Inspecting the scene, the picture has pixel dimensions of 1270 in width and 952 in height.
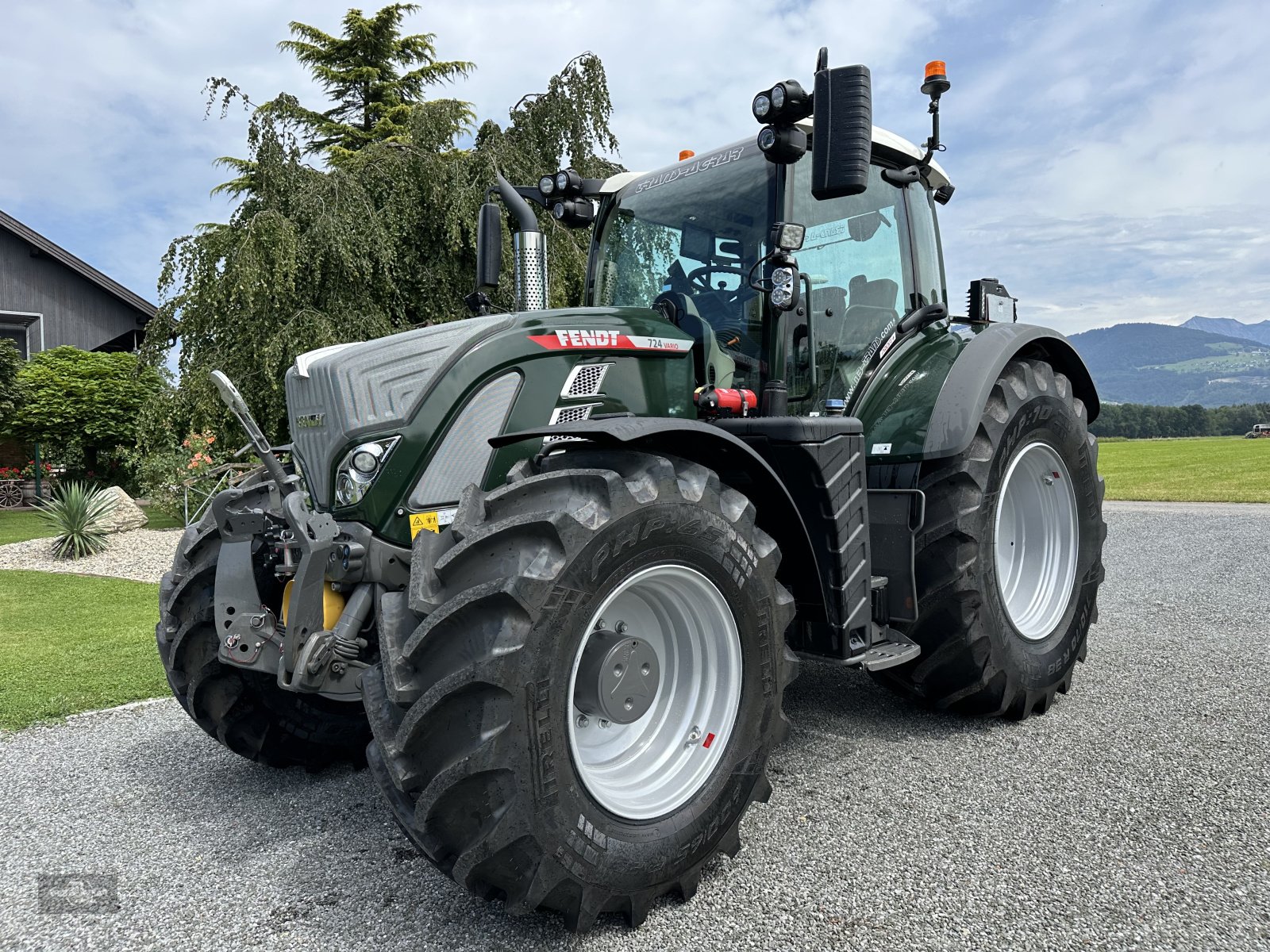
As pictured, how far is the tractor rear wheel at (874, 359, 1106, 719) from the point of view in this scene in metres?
3.61

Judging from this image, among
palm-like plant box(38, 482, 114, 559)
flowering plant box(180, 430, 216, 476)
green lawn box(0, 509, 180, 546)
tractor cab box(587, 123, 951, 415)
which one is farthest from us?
green lawn box(0, 509, 180, 546)

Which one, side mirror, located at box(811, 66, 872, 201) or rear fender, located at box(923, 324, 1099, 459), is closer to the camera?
side mirror, located at box(811, 66, 872, 201)

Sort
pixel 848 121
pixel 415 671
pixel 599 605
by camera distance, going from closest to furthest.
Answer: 1. pixel 415 671
2. pixel 599 605
3. pixel 848 121

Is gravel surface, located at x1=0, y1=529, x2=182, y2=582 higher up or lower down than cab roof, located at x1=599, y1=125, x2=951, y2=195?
lower down

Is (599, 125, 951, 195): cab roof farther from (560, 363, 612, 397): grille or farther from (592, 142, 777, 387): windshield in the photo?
(560, 363, 612, 397): grille

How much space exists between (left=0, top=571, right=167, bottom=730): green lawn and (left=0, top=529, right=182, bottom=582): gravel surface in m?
0.51

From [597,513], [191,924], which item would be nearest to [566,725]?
[597,513]

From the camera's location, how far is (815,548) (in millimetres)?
3225

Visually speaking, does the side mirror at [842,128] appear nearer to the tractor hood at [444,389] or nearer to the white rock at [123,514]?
the tractor hood at [444,389]

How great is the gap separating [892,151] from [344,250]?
8.52 m

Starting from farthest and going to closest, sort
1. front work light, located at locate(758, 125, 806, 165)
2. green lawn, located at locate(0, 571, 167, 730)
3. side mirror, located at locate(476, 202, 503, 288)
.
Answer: green lawn, located at locate(0, 571, 167, 730)
side mirror, located at locate(476, 202, 503, 288)
front work light, located at locate(758, 125, 806, 165)

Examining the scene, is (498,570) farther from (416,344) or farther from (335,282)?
(335,282)

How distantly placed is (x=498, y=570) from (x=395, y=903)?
108cm

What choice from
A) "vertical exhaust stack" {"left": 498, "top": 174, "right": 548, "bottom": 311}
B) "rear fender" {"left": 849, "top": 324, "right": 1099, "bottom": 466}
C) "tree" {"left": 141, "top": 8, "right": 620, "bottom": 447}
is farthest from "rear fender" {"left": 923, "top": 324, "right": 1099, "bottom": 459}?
"tree" {"left": 141, "top": 8, "right": 620, "bottom": 447}
